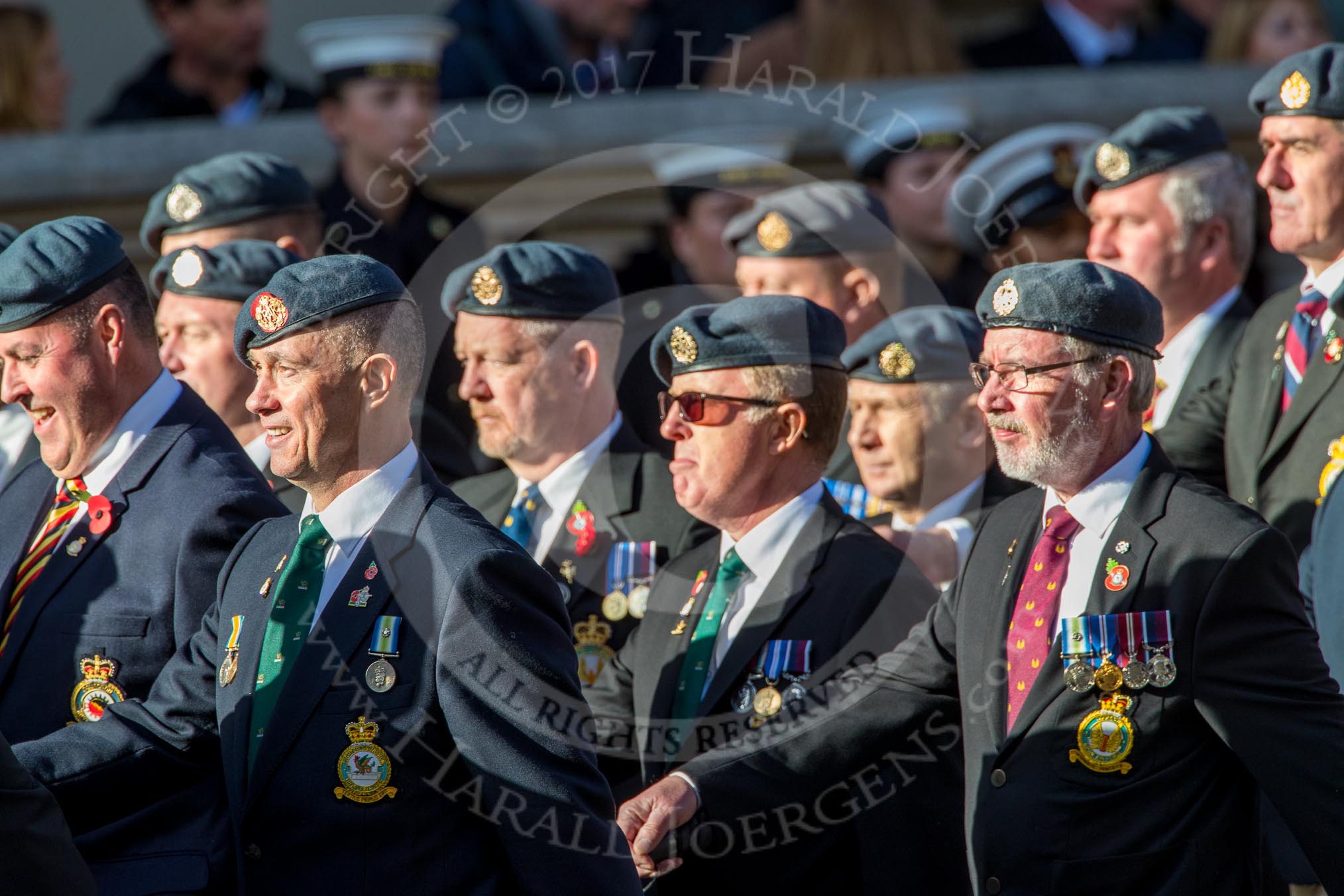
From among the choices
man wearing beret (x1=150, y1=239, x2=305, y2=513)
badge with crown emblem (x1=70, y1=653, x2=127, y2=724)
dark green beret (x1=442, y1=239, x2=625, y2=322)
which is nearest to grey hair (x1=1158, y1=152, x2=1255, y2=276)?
dark green beret (x1=442, y1=239, x2=625, y2=322)

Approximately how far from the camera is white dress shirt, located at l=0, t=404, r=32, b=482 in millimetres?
6059

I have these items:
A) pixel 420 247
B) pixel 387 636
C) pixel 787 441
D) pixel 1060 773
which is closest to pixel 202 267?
pixel 420 247

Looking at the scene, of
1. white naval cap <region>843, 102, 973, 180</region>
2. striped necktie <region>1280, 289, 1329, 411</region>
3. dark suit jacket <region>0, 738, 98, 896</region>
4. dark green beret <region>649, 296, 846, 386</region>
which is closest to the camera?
dark suit jacket <region>0, 738, 98, 896</region>

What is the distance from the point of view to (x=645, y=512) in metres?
5.54

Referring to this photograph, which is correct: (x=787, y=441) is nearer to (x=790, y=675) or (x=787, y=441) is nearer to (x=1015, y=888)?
(x=790, y=675)

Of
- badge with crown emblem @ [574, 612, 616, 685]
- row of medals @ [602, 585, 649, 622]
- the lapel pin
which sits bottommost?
badge with crown emblem @ [574, 612, 616, 685]

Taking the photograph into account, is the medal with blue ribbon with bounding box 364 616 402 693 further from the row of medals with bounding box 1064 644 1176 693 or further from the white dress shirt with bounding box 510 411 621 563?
the white dress shirt with bounding box 510 411 621 563

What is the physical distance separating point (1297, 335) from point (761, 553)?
62.8 inches

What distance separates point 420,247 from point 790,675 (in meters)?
3.07

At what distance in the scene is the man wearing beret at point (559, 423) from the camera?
5.51 meters

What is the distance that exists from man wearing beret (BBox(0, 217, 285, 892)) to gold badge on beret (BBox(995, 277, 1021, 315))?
1.72 m

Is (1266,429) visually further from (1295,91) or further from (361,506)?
(361,506)

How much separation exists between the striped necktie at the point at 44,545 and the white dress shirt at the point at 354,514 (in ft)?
2.95

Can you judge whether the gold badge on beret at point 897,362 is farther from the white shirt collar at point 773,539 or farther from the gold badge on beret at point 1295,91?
the gold badge on beret at point 1295,91
